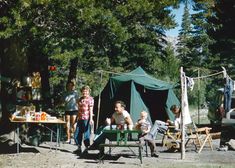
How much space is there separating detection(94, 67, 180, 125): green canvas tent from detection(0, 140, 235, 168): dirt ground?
4.14 metres

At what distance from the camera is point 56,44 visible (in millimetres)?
12453

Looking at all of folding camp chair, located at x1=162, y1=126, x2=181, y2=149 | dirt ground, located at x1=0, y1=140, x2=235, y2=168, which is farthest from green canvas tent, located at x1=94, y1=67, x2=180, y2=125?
dirt ground, located at x1=0, y1=140, x2=235, y2=168

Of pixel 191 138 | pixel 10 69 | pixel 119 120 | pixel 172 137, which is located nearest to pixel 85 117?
pixel 119 120

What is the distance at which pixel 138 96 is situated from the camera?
1659cm

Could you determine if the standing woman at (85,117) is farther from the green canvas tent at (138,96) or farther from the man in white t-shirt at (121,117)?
the green canvas tent at (138,96)

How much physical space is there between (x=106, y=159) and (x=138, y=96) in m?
5.94

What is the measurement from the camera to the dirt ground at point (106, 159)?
9945mm

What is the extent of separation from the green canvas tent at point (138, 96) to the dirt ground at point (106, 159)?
163 inches

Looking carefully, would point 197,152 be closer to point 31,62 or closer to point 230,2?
point 31,62

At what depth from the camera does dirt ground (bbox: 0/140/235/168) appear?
994 centimetres

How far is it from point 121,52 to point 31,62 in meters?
10.7

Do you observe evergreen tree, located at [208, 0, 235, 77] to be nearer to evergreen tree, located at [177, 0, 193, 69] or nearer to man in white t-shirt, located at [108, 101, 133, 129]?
man in white t-shirt, located at [108, 101, 133, 129]

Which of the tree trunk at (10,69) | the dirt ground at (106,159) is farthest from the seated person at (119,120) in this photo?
the tree trunk at (10,69)

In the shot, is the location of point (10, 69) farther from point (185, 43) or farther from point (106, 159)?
point (185, 43)
